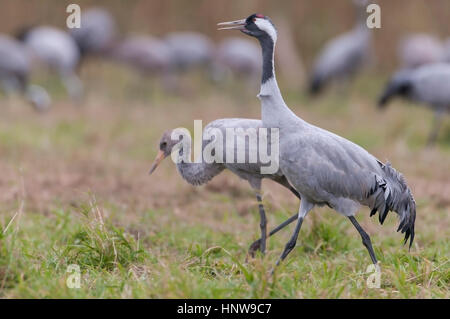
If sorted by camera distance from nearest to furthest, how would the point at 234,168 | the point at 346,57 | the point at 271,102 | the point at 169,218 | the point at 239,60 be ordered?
the point at 271,102 → the point at 234,168 → the point at 169,218 → the point at 346,57 → the point at 239,60

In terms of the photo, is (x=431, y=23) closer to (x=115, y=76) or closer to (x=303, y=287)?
(x=115, y=76)

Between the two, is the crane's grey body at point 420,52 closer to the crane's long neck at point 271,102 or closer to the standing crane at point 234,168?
the standing crane at point 234,168

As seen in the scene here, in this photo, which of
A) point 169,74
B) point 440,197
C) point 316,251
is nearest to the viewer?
point 316,251

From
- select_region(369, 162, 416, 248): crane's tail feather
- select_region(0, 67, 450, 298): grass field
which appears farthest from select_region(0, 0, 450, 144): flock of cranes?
select_region(369, 162, 416, 248): crane's tail feather

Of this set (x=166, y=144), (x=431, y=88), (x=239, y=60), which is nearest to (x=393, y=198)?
(x=166, y=144)

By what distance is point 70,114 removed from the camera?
11047 millimetres

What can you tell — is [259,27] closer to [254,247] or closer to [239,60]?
[254,247]

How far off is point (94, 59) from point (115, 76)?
56 cm

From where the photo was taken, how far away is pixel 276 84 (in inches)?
171

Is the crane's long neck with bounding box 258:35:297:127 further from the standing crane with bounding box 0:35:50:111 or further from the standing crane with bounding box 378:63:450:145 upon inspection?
the standing crane with bounding box 0:35:50:111

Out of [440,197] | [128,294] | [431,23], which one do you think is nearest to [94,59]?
[431,23]

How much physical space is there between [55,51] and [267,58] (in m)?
9.15

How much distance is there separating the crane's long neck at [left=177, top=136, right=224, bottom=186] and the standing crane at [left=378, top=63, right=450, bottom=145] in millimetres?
5125

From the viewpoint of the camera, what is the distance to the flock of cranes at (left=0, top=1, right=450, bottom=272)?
4.15 metres
